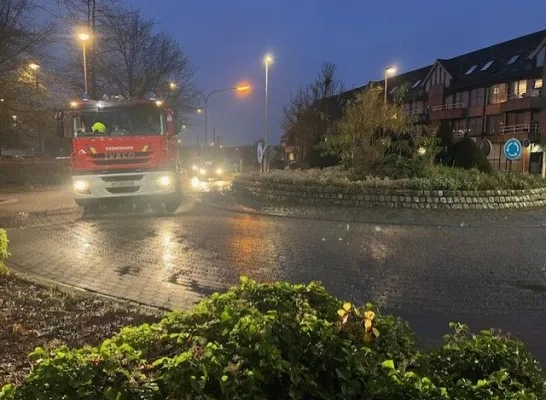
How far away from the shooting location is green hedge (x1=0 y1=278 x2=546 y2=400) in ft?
6.07

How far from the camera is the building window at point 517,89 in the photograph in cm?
4559

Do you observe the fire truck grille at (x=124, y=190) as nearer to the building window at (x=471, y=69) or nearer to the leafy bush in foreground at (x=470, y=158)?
the leafy bush in foreground at (x=470, y=158)

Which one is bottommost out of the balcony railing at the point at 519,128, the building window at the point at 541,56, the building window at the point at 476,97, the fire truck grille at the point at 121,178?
the fire truck grille at the point at 121,178

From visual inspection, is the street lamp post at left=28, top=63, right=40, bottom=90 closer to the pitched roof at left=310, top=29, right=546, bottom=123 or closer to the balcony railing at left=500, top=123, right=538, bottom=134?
the pitched roof at left=310, top=29, right=546, bottom=123

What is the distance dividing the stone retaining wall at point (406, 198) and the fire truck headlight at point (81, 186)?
645 cm

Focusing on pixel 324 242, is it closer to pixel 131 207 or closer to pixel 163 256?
pixel 163 256

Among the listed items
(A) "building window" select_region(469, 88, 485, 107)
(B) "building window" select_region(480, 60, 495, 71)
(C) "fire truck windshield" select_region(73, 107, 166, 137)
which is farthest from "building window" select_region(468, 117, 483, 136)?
(C) "fire truck windshield" select_region(73, 107, 166, 137)

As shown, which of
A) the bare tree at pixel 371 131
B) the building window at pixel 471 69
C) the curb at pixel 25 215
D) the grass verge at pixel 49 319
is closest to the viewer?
the grass verge at pixel 49 319

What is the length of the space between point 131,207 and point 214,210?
8.38ft

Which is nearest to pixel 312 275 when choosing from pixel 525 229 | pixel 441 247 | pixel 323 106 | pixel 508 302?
pixel 508 302

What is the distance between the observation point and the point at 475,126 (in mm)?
52188

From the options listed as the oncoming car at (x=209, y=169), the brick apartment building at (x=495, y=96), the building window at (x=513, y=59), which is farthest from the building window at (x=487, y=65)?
the oncoming car at (x=209, y=169)

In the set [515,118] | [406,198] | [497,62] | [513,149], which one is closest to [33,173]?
[406,198]

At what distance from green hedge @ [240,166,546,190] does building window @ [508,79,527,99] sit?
101 ft
